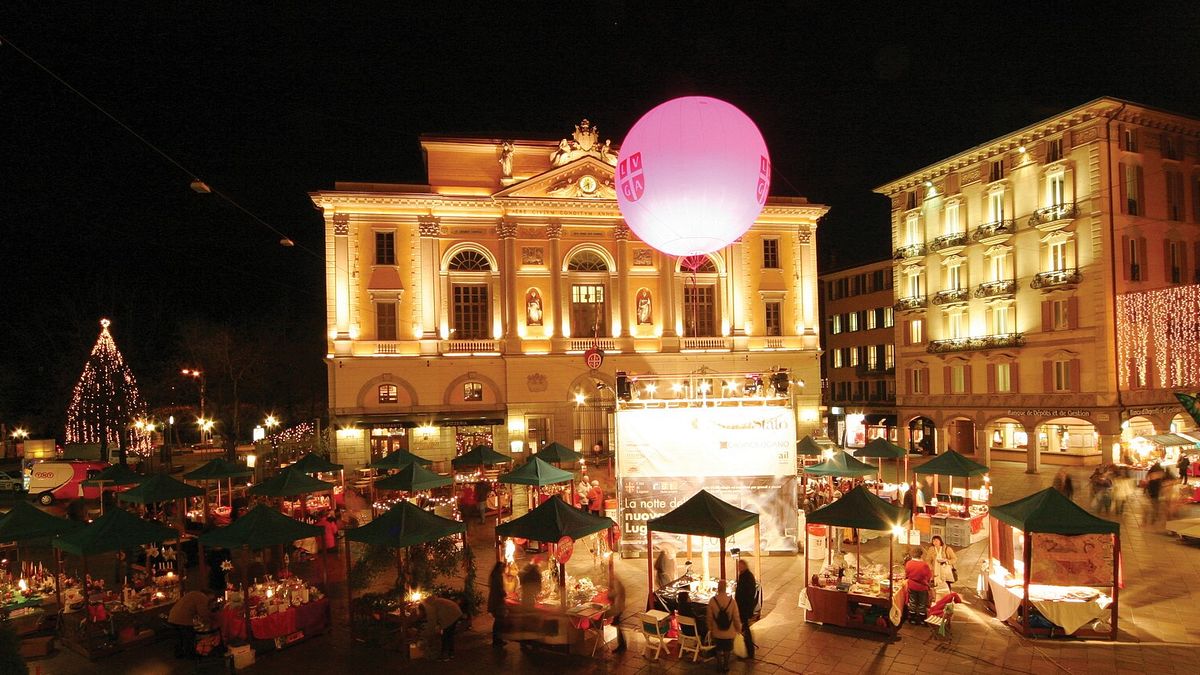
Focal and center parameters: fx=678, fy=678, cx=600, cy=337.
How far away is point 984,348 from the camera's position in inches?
1289

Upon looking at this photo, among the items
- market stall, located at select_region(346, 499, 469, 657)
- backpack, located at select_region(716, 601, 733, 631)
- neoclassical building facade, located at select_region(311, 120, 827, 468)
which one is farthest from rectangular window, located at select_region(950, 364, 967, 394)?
market stall, located at select_region(346, 499, 469, 657)

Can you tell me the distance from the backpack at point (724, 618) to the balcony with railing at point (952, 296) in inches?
1185

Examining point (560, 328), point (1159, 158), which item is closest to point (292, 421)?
point (560, 328)

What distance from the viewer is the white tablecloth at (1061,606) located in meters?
10.1

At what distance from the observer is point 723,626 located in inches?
367

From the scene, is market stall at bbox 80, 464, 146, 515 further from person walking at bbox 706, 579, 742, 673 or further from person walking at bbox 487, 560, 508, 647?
person walking at bbox 706, 579, 742, 673

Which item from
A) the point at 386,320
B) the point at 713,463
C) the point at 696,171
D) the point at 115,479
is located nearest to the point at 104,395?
the point at 115,479

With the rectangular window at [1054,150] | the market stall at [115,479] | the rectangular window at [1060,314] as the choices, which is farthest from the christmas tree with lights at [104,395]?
the rectangular window at [1054,150]

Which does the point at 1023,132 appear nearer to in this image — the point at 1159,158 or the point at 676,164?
the point at 1159,158

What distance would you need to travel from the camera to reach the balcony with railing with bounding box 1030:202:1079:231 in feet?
94.3

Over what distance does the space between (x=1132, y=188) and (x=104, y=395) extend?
141 ft

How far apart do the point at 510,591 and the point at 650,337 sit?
78.6 ft

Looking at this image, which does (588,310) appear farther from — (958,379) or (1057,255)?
(1057,255)

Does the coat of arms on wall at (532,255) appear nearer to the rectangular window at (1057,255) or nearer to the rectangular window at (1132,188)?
the rectangular window at (1057,255)
